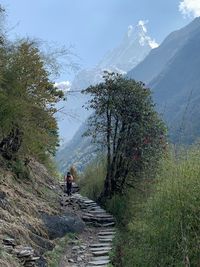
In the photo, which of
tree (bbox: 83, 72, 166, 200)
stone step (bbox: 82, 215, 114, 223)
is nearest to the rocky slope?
stone step (bbox: 82, 215, 114, 223)

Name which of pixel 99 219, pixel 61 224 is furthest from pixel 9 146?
pixel 99 219

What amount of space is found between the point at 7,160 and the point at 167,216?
6695 mm

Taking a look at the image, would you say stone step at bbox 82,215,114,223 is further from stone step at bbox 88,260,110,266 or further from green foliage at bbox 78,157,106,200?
stone step at bbox 88,260,110,266

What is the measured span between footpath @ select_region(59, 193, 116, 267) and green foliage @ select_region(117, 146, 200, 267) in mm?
1577

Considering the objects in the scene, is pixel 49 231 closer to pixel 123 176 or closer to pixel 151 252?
pixel 151 252

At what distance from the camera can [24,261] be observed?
26.0ft

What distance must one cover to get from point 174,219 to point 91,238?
16.3 ft

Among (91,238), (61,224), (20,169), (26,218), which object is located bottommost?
(91,238)

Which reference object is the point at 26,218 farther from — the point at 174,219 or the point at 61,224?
the point at 174,219

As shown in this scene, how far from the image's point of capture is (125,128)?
15.5 m

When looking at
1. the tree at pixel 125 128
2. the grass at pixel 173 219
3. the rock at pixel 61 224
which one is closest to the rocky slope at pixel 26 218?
the rock at pixel 61 224

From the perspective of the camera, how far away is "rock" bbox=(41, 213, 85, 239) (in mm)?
11125

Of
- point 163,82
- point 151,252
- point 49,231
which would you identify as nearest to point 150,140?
point 49,231

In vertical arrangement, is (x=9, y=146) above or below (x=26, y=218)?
above
